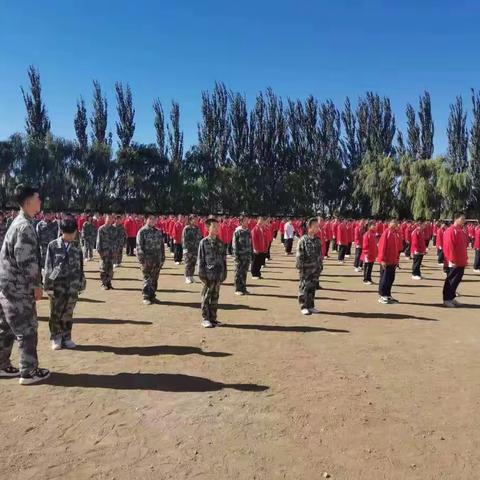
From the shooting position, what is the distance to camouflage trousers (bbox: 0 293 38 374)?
5.38m

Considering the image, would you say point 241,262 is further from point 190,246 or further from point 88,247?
point 88,247

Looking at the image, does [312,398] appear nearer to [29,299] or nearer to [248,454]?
[248,454]

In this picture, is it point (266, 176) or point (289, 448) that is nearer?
point (289, 448)

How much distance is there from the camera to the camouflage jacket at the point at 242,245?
11.8 meters

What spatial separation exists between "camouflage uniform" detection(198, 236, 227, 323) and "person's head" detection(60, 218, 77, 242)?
205 cm

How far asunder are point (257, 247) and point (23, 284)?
9107 mm

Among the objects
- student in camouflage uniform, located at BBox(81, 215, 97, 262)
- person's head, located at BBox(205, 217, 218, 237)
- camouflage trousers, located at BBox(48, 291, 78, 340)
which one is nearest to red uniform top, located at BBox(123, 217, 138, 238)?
student in camouflage uniform, located at BBox(81, 215, 97, 262)

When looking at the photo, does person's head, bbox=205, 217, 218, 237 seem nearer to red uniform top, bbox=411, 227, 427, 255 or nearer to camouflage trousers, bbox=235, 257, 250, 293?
camouflage trousers, bbox=235, 257, 250, 293

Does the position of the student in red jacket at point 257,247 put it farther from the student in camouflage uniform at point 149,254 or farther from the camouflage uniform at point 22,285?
the camouflage uniform at point 22,285

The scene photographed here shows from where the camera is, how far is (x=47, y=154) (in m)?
42.2

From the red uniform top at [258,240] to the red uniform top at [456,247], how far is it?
503 cm

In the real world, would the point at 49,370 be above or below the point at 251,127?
below

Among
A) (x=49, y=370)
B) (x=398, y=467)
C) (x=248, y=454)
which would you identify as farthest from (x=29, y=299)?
(x=398, y=467)

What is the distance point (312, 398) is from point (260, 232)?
892cm
